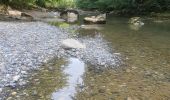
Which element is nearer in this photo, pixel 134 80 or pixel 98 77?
pixel 134 80

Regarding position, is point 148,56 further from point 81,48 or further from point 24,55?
point 24,55

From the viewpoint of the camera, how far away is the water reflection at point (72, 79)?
534 centimetres

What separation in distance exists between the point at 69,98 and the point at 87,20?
628 inches

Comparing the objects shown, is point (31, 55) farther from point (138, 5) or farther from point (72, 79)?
point (138, 5)

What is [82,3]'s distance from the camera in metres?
52.0

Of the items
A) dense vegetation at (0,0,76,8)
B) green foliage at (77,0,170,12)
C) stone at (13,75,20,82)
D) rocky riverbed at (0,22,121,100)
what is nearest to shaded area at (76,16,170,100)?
rocky riverbed at (0,22,121,100)

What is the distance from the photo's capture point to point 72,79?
21.0 feet

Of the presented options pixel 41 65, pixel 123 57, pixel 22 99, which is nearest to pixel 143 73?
pixel 123 57

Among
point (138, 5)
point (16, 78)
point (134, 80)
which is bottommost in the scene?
point (138, 5)

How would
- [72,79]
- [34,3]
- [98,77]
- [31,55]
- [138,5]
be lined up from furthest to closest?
1. [34,3]
2. [138,5]
3. [31,55]
4. [98,77]
5. [72,79]

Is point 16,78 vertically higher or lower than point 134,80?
higher

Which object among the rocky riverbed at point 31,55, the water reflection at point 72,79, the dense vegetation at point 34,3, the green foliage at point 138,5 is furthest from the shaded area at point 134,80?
the green foliage at point 138,5

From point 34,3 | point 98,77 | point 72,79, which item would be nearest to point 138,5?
point 34,3

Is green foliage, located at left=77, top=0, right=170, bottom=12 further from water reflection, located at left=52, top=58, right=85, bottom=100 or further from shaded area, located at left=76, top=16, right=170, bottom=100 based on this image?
water reflection, located at left=52, top=58, right=85, bottom=100
